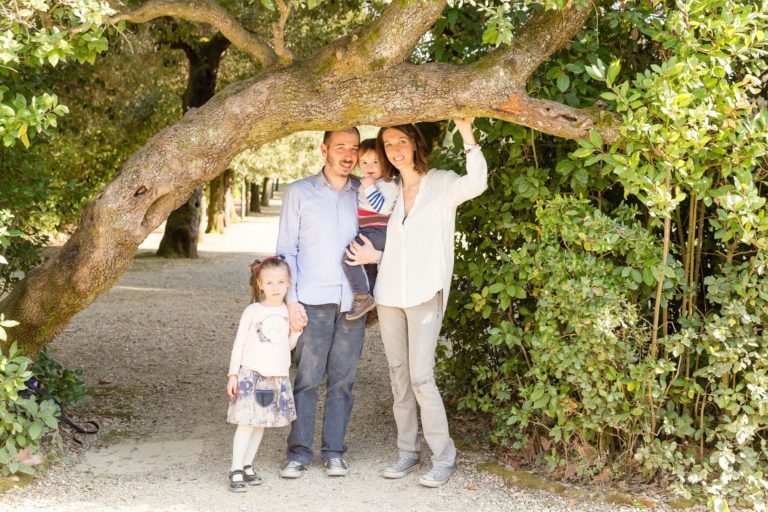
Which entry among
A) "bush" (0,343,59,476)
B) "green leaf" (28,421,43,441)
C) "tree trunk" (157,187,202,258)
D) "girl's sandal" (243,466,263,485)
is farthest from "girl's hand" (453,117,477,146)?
"tree trunk" (157,187,202,258)

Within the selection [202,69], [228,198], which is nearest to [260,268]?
[202,69]

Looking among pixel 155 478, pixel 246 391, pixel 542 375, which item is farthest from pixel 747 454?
pixel 155 478

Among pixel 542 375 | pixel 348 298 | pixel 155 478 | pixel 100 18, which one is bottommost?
pixel 155 478

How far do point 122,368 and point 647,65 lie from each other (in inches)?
231

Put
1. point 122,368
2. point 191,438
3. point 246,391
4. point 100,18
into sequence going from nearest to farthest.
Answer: point 100,18
point 246,391
point 191,438
point 122,368

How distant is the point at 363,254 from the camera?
500 cm

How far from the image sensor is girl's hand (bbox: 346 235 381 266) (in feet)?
16.4

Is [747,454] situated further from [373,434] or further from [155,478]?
[155,478]

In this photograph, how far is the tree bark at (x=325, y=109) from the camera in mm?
4719

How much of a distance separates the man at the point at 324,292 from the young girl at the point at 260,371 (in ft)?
0.51

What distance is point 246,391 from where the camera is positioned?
4.83 metres

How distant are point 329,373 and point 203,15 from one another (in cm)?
238

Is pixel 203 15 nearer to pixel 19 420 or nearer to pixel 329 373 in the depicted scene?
pixel 329 373

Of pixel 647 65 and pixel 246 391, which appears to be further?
pixel 647 65
